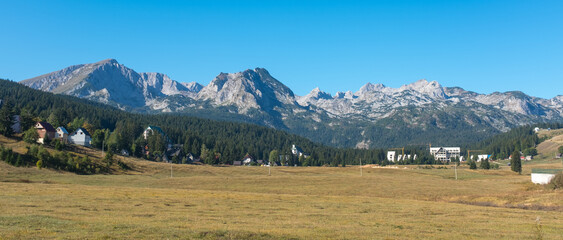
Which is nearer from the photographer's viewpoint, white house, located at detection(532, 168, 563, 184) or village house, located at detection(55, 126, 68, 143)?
white house, located at detection(532, 168, 563, 184)

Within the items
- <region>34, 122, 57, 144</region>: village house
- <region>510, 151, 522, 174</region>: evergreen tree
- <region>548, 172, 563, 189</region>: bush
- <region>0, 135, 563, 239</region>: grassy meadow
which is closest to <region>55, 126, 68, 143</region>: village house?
<region>34, 122, 57, 144</region>: village house

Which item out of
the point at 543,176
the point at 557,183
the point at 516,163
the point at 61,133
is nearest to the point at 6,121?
the point at 61,133

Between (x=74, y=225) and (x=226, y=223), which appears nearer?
(x=74, y=225)

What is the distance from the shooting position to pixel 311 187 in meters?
85.8

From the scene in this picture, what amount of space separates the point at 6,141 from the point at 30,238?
116 meters

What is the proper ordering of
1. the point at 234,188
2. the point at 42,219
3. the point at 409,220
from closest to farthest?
1. the point at 42,219
2. the point at 409,220
3. the point at 234,188

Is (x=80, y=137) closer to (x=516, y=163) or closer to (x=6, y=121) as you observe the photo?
(x=6, y=121)

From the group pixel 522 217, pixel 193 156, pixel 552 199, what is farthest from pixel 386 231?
pixel 193 156

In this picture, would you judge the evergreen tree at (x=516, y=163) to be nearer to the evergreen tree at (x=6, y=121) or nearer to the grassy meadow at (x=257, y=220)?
the grassy meadow at (x=257, y=220)

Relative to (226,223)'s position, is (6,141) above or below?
above

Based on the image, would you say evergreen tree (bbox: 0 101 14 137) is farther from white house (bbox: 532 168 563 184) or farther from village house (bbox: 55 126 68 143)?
white house (bbox: 532 168 563 184)

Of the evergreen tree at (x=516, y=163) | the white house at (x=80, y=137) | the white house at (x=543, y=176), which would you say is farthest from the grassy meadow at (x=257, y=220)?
the white house at (x=80, y=137)

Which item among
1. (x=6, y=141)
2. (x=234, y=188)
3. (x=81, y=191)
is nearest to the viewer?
(x=81, y=191)

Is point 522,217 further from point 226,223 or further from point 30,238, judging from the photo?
point 30,238
